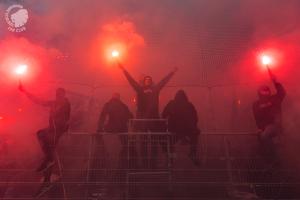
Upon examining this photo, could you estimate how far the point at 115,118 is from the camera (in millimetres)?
7531

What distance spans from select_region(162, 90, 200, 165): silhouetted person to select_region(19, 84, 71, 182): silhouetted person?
6.80 ft

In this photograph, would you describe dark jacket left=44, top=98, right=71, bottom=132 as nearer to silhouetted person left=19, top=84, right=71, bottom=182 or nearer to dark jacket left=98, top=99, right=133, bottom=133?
silhouetted person left=19, top=84, right=71, bottom=182

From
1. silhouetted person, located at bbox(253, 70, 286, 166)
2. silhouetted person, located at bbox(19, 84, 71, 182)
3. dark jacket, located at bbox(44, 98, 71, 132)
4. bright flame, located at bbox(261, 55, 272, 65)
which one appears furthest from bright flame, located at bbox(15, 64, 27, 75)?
bright flame, located at bbox(261, 55, 272, 65)

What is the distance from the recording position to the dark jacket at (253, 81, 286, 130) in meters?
7.20

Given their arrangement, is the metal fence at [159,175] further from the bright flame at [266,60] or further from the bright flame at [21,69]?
the bright flame at [266,60]

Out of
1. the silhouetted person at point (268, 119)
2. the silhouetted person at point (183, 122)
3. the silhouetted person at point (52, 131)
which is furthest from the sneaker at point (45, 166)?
the silhouetted person at point (268, 119)

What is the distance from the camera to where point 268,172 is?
638cm

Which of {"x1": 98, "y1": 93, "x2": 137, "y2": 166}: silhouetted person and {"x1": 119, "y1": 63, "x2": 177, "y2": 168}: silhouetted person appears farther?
{"x1": 98, "y1": 93, "x2": 137, "y2": 166}: silhouetted person

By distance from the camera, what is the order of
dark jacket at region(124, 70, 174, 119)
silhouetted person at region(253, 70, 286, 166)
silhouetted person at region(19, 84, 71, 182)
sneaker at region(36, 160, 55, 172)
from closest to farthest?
sneaker at region(36, 160, 55, 172) → silhouetted person at region(19, 84, 71, 182) → silhouetted person at region(253, 70, 286, 166) → dark jacket at region(124, 70, 174, 119)

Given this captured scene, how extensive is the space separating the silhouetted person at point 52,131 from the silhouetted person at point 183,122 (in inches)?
81.7

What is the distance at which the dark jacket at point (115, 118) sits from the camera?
7.48 m

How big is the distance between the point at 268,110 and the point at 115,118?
314 centimetres

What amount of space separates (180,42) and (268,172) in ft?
17.8
